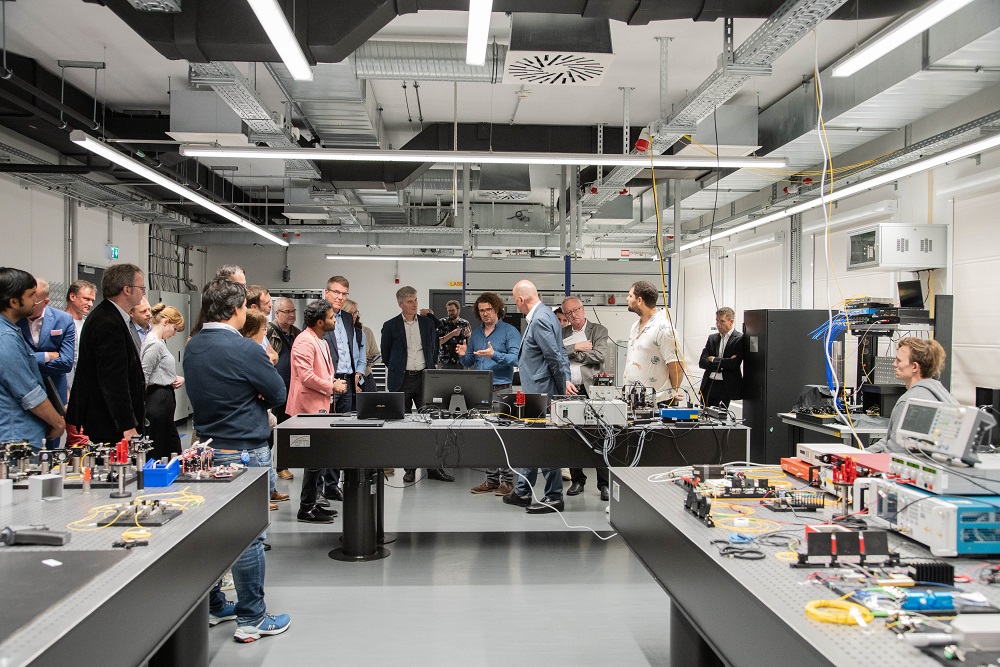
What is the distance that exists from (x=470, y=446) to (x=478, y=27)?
2.12 m

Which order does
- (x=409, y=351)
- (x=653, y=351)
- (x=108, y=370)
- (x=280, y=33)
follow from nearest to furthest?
(x=280, y=33), (x=108, y=370), (x=653, y=351), (x=409, y=351)

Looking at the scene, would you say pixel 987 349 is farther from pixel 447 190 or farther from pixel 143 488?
pixel 447 190

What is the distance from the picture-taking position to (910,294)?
548cm

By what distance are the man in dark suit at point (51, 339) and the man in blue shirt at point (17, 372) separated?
4.60 ft

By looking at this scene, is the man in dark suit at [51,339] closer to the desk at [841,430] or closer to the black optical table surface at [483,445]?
the black optical table surface at [483,445]

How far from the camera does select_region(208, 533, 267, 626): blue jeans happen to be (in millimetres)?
2754

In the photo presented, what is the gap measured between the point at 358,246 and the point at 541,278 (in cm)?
439

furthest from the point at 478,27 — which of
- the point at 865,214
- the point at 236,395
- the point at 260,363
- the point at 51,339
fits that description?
the point at 865,214

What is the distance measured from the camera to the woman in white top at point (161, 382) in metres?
3.95

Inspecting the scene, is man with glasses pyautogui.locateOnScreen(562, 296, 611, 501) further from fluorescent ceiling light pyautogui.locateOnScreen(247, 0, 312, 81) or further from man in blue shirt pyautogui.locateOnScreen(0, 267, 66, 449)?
man in blue shirt pyautogui.locateOnScreen(0, 267, 66, 449)

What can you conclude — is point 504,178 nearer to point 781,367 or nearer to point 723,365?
point 723,365

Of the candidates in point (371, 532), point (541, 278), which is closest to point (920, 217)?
point (541, 278)

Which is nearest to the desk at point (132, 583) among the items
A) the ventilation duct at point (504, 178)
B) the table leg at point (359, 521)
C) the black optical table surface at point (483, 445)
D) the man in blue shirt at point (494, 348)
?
the black optical table surface at point (483, 445)

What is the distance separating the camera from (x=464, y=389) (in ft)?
13.6
